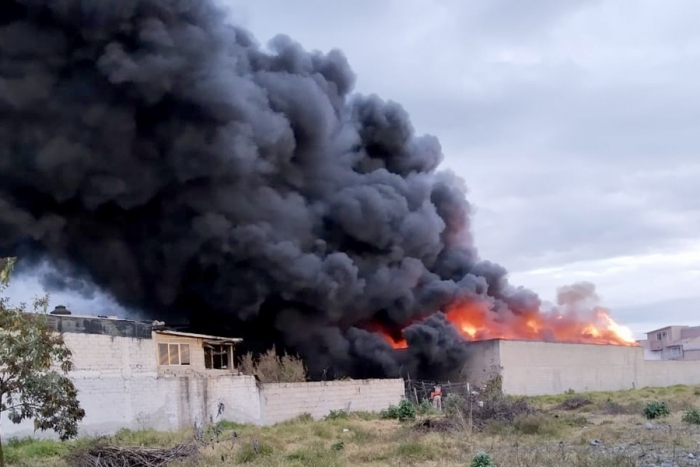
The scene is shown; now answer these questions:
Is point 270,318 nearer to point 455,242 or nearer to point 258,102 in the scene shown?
point 258,102

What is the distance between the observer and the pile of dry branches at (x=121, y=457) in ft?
48.9

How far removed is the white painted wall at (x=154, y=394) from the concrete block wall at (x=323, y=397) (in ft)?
0.13

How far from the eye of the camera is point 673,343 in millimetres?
83875

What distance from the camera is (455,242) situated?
57.0 metres

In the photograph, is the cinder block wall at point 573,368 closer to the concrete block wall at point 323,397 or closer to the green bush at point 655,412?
the concrete block wall at point 323,397

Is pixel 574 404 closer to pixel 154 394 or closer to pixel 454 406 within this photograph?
pixel 454 406

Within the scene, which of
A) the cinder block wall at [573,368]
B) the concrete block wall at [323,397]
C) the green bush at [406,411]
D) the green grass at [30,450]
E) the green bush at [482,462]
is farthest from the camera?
the cinder block wall at [573,368]

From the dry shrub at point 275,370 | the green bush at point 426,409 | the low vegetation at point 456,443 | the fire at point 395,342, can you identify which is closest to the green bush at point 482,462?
the low vegetation at point 456,443

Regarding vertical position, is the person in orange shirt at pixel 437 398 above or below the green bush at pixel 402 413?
below

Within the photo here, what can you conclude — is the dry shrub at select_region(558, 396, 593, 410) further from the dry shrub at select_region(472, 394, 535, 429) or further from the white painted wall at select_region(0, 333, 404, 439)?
the white painted wall at select_region(0, 333, 404, 439)

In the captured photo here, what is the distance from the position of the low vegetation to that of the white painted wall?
146 centimetres

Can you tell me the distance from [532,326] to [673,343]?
3592 centimetres

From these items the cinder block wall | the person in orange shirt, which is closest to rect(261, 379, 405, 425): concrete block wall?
the person in orange shirt

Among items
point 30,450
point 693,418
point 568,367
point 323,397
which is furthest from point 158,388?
point 568,367
